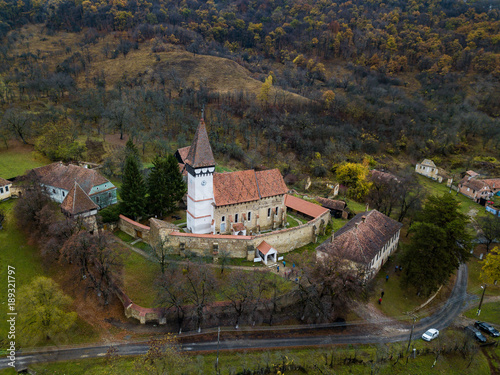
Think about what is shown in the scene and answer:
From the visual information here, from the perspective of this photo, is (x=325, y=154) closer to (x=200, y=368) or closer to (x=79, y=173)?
(x=79, y=173)

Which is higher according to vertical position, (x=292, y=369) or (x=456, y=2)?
(x=456, y=2)

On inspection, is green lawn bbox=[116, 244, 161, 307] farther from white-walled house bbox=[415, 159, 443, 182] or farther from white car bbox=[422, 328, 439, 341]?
white-walled house bbox=[415, 159, 443, 182]

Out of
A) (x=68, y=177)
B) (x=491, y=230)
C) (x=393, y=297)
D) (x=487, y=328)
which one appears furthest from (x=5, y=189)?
(x=491, y=230)

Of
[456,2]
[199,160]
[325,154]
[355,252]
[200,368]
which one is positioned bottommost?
[325,154]

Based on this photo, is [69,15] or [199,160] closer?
[199,160]

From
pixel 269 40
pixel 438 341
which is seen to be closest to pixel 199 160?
pixel 438 341

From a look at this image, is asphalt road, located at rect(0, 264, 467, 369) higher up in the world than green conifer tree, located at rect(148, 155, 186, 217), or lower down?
lower down

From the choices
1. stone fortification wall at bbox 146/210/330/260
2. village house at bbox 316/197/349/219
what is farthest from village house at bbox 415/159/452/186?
stone fortification wall at bbox 146/210/330/260
